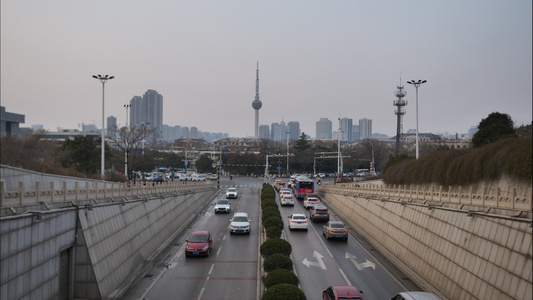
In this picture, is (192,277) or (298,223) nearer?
(192,277)

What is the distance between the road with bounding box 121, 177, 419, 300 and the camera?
19.2 m

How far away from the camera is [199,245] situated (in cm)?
2562

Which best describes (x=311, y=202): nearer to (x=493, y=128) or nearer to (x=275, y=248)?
(x=493, y=128)

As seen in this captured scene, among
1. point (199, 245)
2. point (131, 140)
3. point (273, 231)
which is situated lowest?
point (199, 245)

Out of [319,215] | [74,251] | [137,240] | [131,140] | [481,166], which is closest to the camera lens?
[74,251]

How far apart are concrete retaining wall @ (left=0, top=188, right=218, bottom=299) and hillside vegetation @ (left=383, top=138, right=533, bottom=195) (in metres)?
16.8

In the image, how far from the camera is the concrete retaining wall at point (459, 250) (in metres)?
13.0

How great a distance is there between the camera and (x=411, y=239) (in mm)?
23391

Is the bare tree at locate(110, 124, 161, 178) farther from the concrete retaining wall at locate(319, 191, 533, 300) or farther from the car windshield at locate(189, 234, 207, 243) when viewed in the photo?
the concrete retaining wall at locate(319, 191, 533, 300)

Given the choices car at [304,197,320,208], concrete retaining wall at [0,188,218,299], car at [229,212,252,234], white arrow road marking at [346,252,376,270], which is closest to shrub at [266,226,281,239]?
car at [229,212,252,234]

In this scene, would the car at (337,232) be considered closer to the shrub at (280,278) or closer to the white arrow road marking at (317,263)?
the white arrow road marking at (317,263)

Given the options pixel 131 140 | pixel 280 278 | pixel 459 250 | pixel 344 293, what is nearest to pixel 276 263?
pixel 280 278

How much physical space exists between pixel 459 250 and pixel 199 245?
47.5 ft

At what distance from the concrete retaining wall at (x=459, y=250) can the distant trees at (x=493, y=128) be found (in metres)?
10.2
